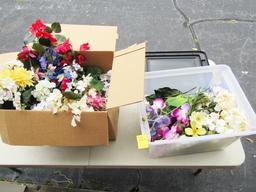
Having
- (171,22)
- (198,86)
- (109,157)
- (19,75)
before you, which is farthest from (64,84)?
(171,22)

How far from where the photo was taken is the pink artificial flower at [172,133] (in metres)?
1.05

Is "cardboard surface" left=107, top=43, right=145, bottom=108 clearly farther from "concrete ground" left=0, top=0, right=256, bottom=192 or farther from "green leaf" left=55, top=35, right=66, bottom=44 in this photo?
"concrete ground" left=0, top=0, right=256, bottom=192

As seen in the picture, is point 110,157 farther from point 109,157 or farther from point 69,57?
point 69,57

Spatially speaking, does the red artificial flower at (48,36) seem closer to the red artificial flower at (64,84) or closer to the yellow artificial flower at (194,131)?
the red artificial flower at (64,84)

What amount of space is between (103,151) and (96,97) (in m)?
0.21

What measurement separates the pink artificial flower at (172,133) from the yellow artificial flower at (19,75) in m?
0.48

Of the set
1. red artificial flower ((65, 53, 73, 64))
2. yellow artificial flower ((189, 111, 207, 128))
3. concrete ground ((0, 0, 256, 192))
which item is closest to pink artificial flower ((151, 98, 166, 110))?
yellow artificial flower ((189, 111, 207, 128))

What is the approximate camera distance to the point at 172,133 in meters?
1.05

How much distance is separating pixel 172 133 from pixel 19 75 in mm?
531

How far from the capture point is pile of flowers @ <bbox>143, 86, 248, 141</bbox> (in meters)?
1.05

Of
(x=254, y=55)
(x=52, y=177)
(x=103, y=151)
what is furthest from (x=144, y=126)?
(x=254, y=55)

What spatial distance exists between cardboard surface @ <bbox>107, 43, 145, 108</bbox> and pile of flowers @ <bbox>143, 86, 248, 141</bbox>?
6.4 inches

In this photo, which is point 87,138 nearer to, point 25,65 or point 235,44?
point 25,65

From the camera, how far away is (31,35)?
1171 mm
